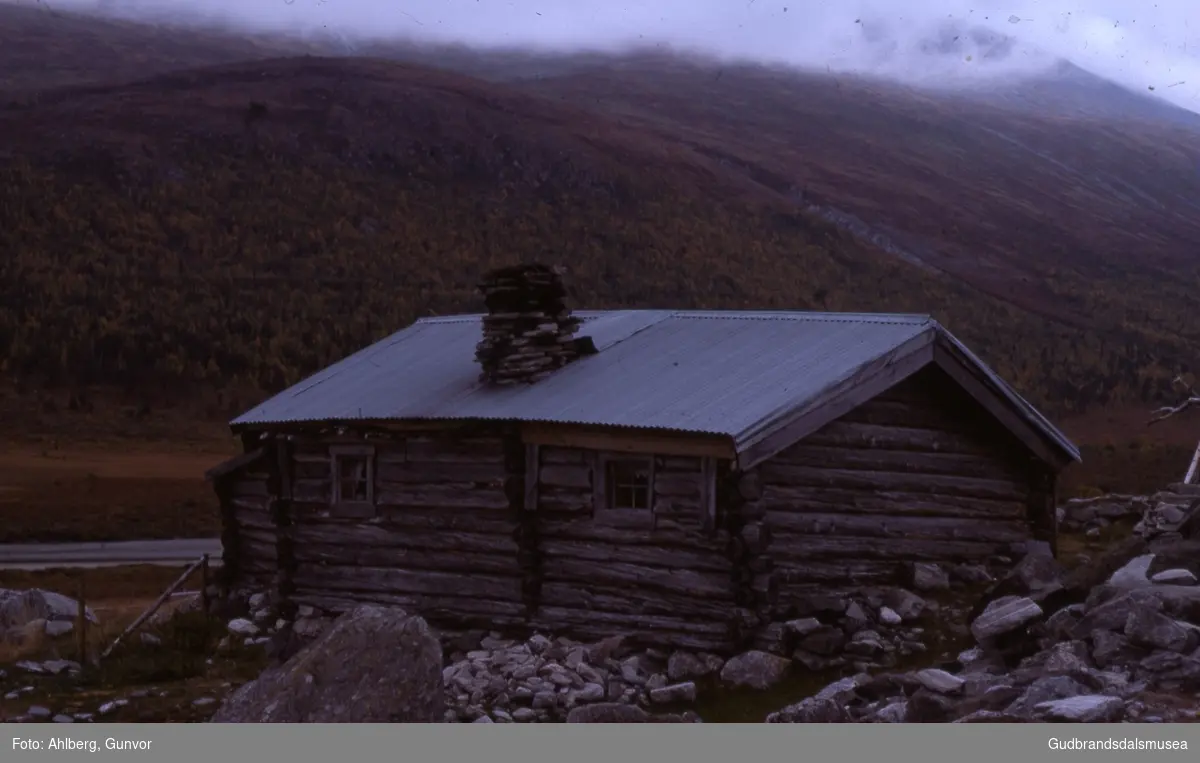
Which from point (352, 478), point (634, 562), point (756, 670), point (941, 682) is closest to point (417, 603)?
point (352, 478)

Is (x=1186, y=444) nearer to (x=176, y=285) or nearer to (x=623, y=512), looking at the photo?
(x=623, y=512)

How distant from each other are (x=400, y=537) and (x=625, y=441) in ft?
12.2

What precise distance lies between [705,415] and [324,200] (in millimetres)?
47705

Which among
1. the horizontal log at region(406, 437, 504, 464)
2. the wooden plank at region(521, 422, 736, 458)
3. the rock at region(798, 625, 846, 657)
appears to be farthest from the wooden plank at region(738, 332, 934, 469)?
the horizontal log at region(406, 437, 504, 464)

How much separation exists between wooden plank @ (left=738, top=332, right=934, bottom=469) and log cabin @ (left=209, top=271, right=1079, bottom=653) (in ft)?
0.08

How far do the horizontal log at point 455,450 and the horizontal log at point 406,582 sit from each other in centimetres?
133

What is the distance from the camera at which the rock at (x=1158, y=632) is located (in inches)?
396

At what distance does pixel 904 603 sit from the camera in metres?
13.3

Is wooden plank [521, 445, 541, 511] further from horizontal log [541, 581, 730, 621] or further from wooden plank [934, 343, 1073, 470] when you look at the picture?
wooden plank [934, 343, 1073, 470]

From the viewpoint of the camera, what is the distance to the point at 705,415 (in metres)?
12.8

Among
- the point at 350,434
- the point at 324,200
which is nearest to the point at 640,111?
the point at 324,200

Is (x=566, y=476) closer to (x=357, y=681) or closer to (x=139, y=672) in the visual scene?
(x=357, y=681)

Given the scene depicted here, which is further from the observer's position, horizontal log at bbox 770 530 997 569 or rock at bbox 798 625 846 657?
horizontal log at bbox 770 530 997 569

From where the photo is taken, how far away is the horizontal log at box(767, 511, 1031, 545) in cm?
1352
